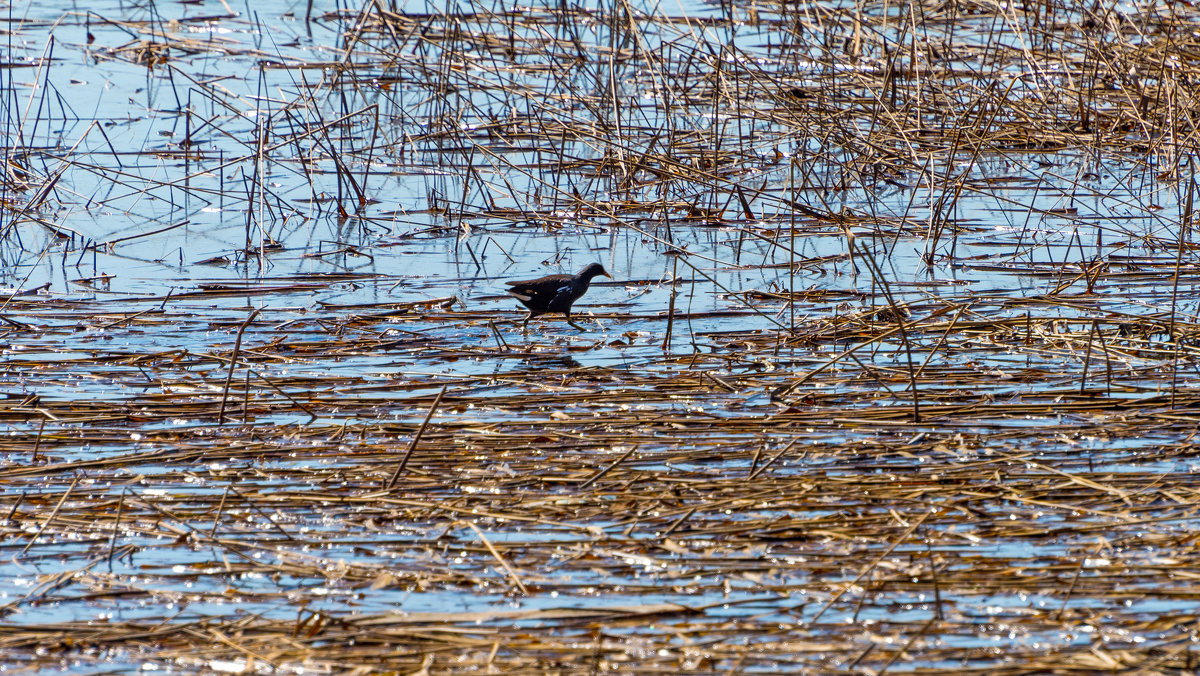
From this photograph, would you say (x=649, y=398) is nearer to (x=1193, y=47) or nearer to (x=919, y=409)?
(x=919, y=409)

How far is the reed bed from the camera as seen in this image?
3.72 m

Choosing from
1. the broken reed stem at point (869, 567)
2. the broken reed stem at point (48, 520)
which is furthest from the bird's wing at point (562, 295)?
the broken reed stem at point (869, 567)

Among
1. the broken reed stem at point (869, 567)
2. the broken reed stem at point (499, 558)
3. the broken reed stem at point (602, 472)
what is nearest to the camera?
the broken reed stem at point (869, 567)

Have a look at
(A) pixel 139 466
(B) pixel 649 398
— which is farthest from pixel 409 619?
(B) pixel 649 398

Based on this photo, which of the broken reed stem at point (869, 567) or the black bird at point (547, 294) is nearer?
the broken reed stem at point (869, 567)

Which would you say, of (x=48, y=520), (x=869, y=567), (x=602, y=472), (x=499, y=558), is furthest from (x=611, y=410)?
(x=48, y=520)

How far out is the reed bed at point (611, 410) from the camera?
3719 millimetres

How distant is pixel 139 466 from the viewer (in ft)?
16.0

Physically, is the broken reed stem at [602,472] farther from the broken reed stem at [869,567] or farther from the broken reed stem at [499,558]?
the broken reed stem at [869,567]

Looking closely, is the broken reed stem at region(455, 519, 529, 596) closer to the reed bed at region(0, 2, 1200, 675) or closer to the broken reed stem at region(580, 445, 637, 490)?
the reed bed at region(0, 2, 1200, 675)

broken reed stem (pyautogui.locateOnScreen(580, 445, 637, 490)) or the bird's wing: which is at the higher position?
the bird's wing

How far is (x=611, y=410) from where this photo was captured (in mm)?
5512

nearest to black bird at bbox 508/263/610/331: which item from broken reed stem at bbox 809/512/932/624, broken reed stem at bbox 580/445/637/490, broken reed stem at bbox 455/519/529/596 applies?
broken reed stem at bbox 580/445/637/490

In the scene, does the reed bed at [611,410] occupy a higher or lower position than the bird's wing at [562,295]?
lower
